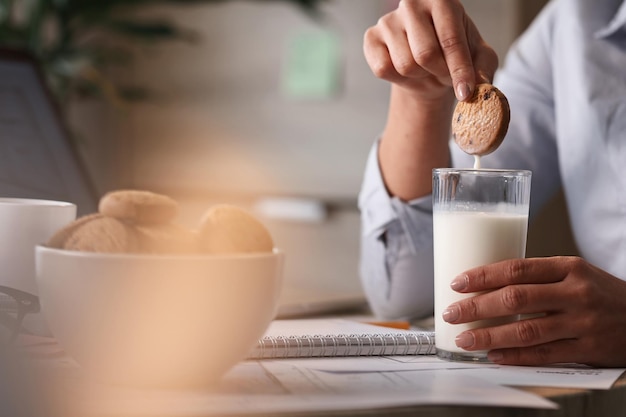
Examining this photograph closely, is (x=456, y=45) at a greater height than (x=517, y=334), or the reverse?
(x=456, y=45)

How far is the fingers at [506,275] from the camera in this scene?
0.61 meters

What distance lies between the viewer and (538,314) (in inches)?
24.7

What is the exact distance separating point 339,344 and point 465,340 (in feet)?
0.31

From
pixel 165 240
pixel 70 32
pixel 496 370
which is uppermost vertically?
pixel 70 32

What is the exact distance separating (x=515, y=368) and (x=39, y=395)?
334mm

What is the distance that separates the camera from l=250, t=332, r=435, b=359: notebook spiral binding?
60 centimetres

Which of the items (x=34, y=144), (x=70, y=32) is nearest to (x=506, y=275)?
(x=34, y=144)

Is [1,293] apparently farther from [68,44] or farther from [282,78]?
[282,78]

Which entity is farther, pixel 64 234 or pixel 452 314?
pixel 452 314

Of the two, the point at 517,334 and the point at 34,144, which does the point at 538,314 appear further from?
the point at 34,144

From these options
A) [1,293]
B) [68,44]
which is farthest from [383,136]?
[68,44]

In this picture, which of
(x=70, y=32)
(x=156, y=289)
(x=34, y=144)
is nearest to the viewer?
(x=156, y=289)

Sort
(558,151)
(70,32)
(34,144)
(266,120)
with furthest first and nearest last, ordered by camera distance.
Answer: (266,120) → (70,32) → (558,151) → (34,144)

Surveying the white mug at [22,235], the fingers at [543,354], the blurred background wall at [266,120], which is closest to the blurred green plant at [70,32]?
the blurred background wall at [266,120]
